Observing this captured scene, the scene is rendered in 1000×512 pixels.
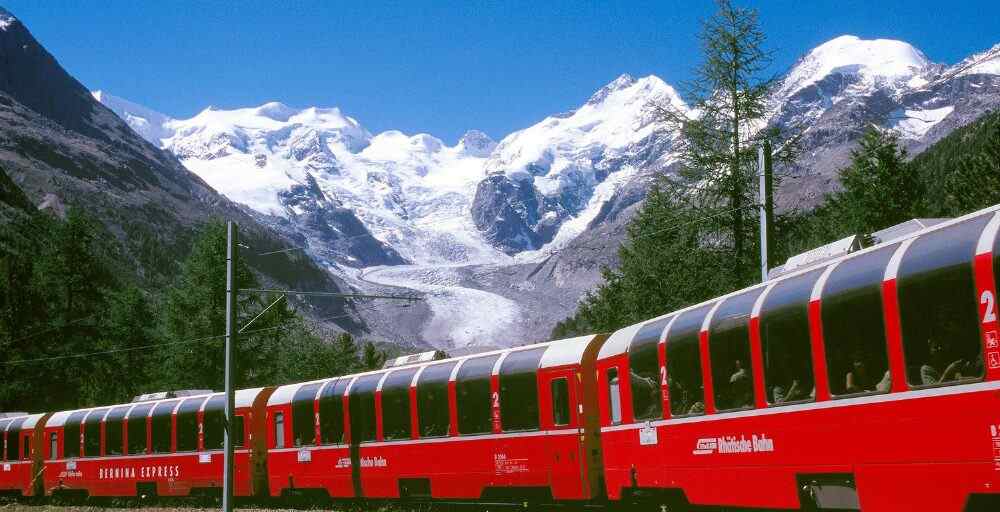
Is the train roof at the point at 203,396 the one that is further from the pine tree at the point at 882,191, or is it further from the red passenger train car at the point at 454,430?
the pine tree at the point at 882,191

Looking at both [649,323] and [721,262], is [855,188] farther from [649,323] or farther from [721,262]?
[649,323]

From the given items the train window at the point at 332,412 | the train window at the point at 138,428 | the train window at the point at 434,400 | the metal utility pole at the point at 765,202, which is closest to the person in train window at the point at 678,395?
the metal utility pole at the point at 765,202

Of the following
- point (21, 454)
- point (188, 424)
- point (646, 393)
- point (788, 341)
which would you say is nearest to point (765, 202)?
point (646, 393)

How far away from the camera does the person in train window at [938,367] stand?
34.9 feet

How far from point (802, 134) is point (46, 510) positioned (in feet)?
93.4

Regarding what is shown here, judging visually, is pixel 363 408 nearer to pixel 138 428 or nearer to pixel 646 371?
pixel 646 371

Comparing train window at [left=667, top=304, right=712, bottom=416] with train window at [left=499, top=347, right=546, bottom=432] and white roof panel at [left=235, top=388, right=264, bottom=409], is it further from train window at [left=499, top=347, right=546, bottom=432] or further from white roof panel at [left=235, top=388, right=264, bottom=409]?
white roof panel at [left=235, top=388, right=264, bottom=409]

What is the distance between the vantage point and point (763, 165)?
2792cm

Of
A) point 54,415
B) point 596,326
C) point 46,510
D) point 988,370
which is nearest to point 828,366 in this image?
point 988,370

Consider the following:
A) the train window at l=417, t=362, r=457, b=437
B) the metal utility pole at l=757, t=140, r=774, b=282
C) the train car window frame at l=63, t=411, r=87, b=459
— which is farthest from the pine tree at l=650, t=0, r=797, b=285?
the train car window frame at l=63, t=411, r=87, b=459

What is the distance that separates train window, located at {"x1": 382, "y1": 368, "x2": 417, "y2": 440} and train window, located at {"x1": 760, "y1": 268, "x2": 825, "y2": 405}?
15766mm

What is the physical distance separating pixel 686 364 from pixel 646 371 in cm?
209

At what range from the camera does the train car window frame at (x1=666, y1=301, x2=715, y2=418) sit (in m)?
17.3

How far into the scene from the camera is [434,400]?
28.2 metres
